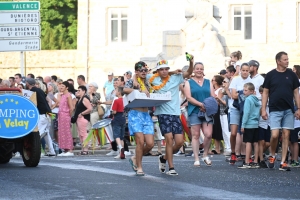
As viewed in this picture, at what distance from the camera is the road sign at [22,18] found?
28.5 metres

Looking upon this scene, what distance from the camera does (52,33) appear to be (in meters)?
64.2

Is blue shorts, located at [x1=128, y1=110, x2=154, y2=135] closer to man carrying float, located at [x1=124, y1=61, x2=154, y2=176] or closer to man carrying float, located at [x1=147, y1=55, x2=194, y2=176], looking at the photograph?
man carrying float, located at [x1=124, y1=61, x2=154, y2=176]

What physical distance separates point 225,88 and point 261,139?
12.7 feet

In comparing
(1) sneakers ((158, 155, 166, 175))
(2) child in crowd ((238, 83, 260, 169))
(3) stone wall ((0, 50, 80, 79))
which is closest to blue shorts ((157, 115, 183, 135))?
(1) sneakers ((158, 155, 166, 175))

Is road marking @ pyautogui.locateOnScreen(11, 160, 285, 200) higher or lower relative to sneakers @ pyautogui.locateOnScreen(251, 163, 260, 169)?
higher

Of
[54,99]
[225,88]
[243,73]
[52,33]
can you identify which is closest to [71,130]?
[54,99]

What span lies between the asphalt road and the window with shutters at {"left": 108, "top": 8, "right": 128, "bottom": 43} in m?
31.1

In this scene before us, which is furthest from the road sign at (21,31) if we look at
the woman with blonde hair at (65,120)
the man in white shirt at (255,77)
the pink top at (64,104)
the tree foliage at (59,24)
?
the tree foliage at (59,24)

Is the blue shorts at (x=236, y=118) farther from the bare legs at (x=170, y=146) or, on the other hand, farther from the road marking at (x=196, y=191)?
the road marking at (x=196, y=191)

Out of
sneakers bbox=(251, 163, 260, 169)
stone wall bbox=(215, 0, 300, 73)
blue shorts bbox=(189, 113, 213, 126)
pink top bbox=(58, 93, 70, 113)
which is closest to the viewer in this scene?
sneakers bbox=(251, 163, 260, 169)

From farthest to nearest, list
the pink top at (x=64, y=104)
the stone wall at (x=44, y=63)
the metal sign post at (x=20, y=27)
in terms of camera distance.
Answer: the stone wall at (x=44, y=63), the metal sign post at (x=20, y=27), the pink top at (x=64, y=104)

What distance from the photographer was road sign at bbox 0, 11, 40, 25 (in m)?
28.5

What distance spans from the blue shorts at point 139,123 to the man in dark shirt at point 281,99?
2297 millimetres

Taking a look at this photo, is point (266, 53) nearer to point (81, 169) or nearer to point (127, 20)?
point (127, 20)
